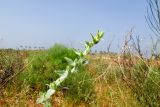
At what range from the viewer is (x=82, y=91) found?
34.1ft

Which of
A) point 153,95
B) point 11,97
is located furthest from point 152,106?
point 11,97

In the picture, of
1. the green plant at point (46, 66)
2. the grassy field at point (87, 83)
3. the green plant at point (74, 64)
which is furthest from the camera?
the green plant at point (46, 66)

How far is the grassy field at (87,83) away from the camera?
22.1 ft

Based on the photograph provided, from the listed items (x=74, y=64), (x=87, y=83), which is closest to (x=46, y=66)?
(x=87, y=83)

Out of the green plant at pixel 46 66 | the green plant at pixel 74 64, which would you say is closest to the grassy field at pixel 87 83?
the green plant at pixel 46 66

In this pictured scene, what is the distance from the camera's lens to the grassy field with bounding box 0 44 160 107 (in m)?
6.74

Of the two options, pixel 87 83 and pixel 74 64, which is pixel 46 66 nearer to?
pixel 87 83

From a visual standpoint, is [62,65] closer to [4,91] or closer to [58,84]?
[4,91]

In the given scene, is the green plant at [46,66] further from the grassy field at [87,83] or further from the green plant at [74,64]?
the green plant at [74,64]

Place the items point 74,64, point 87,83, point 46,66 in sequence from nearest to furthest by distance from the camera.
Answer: point 74,64, point 87,83, point 46,66

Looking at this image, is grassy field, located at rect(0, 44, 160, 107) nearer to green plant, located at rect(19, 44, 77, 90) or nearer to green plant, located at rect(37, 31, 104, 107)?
green plant, located at rect(19, 44, 77, 90)

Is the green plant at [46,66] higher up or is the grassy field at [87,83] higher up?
the green plant at [46,66]

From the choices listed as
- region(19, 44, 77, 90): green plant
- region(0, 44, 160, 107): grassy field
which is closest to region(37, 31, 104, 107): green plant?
region(0, 44, 160, 107): grassy field

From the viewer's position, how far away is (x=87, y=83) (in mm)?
10383
